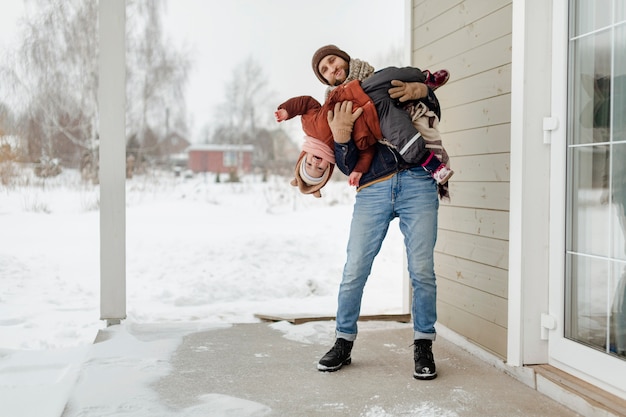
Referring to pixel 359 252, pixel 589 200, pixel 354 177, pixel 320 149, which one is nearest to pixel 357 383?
pixel 359 252

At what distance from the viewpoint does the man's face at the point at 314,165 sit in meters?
2.73

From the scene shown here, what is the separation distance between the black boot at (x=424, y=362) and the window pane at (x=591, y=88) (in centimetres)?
96

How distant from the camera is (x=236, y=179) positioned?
29.0ft

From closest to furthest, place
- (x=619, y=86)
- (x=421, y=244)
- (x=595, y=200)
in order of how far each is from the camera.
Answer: (x=619, y=86) < (x=595, y=200) < (x=421, y=244)

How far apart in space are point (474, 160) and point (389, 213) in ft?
2.07

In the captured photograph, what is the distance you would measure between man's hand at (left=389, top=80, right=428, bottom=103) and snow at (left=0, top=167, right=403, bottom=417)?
1.25 meters

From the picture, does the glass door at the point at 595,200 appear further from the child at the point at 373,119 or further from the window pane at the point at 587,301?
the child at the point at 373,119

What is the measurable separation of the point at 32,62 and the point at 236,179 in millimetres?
2826

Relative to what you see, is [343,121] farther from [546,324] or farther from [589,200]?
[546,324]

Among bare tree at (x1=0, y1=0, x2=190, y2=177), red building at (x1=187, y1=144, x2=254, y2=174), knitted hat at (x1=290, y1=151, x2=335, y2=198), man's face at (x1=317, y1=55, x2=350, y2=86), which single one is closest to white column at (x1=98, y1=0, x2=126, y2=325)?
knitted hat at (x1=290, y1=151, x2=335, y2=198)

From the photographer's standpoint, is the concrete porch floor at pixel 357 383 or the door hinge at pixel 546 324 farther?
the door hinge at pixel 546 324

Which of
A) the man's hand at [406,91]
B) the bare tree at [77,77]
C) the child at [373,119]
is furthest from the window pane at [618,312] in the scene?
the bare tree at [77,77]

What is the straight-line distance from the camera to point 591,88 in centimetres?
236

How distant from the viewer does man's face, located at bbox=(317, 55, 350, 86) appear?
2.70 metres
